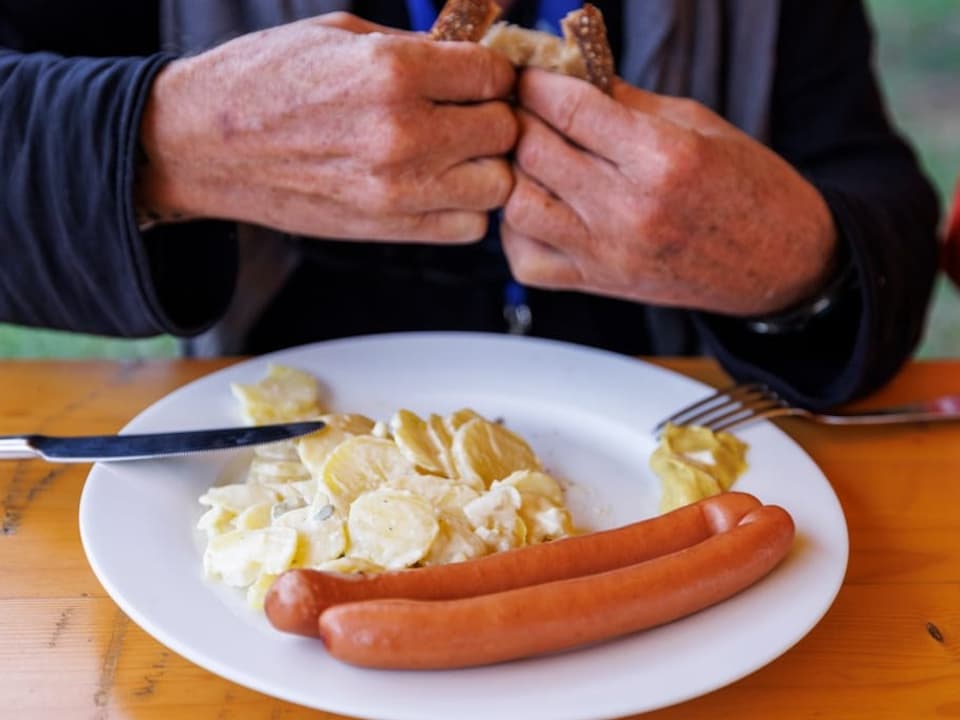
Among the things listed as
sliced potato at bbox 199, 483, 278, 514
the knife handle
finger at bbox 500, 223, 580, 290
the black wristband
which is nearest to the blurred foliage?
the black wristband

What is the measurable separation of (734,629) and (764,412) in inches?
19.8

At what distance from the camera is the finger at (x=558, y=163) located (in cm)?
131

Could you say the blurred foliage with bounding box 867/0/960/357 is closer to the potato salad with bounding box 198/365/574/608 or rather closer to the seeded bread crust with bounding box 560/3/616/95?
the seeded bread crust with bounding box 560/3/616/95

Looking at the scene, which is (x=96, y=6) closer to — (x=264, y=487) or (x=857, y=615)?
(x=264, y=487)

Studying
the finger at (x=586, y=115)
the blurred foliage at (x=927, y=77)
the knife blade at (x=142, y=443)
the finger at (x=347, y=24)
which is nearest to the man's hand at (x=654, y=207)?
the finger at (x=586, y=115)

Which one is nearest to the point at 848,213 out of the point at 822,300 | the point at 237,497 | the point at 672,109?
the point at 822,300

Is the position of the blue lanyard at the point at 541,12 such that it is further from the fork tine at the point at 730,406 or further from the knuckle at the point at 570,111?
the fork tine at the point at 730,406

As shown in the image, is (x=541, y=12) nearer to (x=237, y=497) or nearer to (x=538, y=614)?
(x=237, y=497)

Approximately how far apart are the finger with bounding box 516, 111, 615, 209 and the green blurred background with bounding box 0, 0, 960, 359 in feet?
8.03

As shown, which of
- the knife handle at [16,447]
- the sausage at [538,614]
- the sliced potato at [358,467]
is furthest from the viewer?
the knife handle at [16,447]

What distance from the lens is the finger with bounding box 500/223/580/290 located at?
1.42 meters

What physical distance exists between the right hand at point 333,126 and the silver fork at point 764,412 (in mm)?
399

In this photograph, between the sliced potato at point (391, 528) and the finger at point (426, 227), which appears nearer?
the sliced potato at point (391, 528)

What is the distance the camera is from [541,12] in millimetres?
1805
